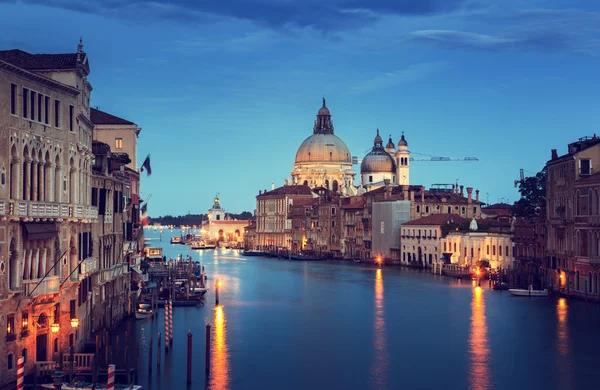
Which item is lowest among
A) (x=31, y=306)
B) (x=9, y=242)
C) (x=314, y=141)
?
(x=31, y=306)

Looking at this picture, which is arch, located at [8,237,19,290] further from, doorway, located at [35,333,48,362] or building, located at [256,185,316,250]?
building, located at [256,185,316,250]

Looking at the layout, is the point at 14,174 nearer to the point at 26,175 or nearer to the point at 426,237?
the point at 26,175

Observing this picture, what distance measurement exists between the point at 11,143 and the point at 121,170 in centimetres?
1135

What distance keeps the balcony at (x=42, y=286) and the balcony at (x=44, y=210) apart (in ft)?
3.76

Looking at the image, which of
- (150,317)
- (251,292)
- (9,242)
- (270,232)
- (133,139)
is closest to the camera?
(9,242)

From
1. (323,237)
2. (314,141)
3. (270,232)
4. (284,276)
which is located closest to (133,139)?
(284,276)

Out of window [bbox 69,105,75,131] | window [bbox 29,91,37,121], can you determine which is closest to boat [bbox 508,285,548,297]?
window [bbox 69,105,75,131]

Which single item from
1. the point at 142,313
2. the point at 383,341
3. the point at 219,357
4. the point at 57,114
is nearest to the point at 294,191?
the point at 142,313

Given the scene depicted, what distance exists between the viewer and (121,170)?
28781mm

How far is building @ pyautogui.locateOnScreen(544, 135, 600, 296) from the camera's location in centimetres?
3662

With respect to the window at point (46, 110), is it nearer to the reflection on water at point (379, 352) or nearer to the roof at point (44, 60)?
the roof at point (44, 60)

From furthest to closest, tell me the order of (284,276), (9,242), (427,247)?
(427,247)
(284,276)
(9,242)

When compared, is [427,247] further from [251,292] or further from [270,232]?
[270,232]

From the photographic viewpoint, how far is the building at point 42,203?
17297 millimetres
